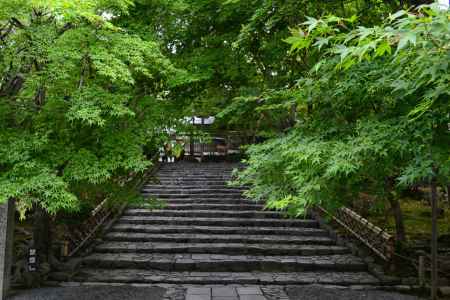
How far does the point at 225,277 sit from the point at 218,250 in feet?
5.84

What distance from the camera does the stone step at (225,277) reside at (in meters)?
9.38

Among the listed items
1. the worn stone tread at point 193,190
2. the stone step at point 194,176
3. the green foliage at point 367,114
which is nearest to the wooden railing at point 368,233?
the green foliage at point 367,114

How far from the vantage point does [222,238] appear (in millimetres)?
12039

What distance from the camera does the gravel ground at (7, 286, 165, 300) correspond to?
321 inches

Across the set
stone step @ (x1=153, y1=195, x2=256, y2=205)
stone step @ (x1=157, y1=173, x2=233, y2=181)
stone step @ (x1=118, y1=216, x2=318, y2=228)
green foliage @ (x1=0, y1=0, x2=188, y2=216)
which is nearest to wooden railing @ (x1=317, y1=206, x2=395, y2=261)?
stone step @ (x1=118, y1=216, x2=318, y2=228)

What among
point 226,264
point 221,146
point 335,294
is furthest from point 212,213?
point 221,146

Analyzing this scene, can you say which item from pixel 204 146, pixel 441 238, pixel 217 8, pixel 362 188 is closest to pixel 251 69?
pixel 217 8

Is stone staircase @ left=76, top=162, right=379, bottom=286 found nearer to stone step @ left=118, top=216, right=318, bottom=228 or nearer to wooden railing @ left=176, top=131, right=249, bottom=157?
stone step @ left=118, top=216, right=318, bottom=228

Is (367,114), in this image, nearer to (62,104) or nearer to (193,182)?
(62,104)

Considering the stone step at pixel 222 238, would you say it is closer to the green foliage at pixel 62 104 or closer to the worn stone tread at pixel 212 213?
the worn stone tread at pixel 212 213

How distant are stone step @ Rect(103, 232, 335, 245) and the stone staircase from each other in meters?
0.03

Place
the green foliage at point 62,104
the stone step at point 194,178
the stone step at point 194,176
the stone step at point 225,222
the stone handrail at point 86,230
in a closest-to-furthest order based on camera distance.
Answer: the green foliage at point 62,104
the stone handrail at point 86,230
the stone step at point 225,222
the stone step at point 194,178
the stone step at point 194,176

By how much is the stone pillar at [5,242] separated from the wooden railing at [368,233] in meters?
6.87

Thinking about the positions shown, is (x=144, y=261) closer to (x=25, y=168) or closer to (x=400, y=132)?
(x=25, y=168)
